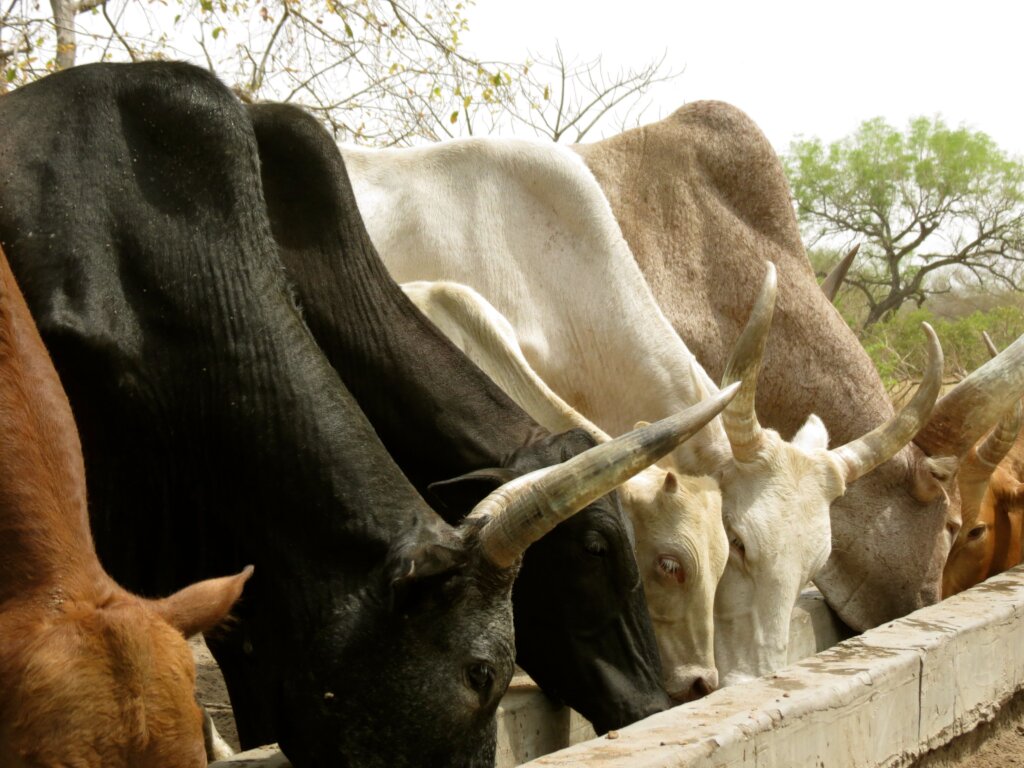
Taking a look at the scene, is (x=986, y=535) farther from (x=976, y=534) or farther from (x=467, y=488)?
(x=467, y=488)

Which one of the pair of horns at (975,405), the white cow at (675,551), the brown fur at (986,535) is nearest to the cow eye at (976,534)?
the brown fur at (986,535)

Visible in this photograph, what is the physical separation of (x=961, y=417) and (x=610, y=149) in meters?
2.32

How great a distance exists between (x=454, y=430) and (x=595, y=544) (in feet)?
1.90

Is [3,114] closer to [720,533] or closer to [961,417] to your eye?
[720,533]

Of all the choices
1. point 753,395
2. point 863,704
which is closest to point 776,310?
point 753,395

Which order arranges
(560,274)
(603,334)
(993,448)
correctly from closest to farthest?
(603,334)
(560,274)
(993,448)

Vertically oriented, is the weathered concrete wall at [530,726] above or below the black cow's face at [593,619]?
below

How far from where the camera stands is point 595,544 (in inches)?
168

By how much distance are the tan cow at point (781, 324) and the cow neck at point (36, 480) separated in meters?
4.34

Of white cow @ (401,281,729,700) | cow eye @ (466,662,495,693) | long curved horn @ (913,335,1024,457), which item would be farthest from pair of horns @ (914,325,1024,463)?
cow eye @ (466,662,495,693)

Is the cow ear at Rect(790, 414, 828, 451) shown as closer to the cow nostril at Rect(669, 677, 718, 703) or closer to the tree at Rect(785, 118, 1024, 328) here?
the cow nostril at Rect(669, 677, 718, 703)

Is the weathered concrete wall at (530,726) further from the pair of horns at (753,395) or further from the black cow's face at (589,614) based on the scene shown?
the pair of horns at (753,395)

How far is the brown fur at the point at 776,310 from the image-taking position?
6.59m

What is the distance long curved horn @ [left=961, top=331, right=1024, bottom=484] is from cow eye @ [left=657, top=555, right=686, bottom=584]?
9.16ft
